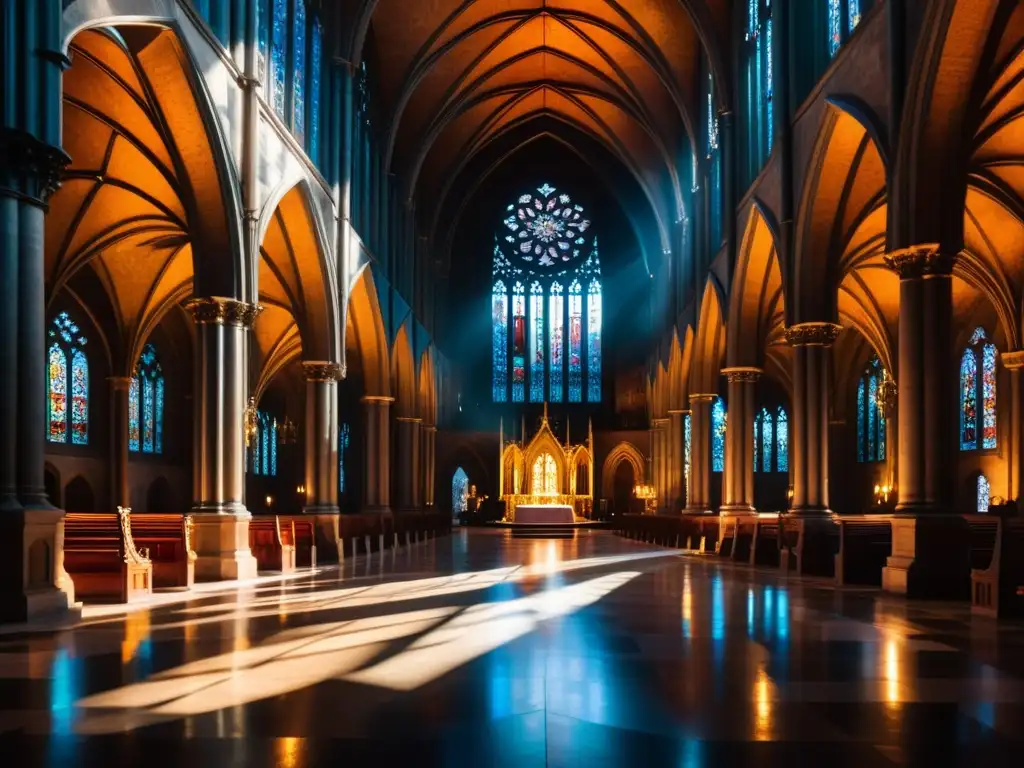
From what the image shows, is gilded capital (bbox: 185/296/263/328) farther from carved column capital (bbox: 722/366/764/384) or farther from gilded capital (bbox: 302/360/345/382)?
A: carved column capital (bbox: 722/366/764/384)

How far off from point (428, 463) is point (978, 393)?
2328 centimetres

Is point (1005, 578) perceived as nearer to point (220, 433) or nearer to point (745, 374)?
point (220, 433)

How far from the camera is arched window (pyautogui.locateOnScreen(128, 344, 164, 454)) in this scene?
35.6m

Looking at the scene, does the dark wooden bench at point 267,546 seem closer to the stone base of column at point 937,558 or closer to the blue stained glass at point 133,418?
the stone base of column at point 937,558

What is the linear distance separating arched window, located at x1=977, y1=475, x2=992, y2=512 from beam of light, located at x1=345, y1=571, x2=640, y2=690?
21662mm

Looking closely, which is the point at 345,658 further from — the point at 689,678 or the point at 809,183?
the point at 809,183

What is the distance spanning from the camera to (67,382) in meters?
31.4

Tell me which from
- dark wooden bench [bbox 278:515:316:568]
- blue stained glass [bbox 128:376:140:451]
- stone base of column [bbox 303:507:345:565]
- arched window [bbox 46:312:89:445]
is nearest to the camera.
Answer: dark wooden bench [bbox 278:515:316:568]

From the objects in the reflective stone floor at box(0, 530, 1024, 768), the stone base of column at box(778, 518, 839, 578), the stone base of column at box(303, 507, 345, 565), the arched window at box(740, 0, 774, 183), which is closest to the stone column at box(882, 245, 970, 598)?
the reflective stone floor at box(0, 530, 1024, 768)

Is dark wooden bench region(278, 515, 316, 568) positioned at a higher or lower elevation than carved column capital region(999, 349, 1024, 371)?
lower

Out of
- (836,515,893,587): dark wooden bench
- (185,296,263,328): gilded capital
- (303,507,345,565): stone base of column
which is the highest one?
(185,296,263,328): gilded capital

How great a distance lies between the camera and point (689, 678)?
7410 mm

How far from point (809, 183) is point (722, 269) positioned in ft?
31.2

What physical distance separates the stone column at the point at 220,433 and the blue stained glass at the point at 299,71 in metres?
6.30
